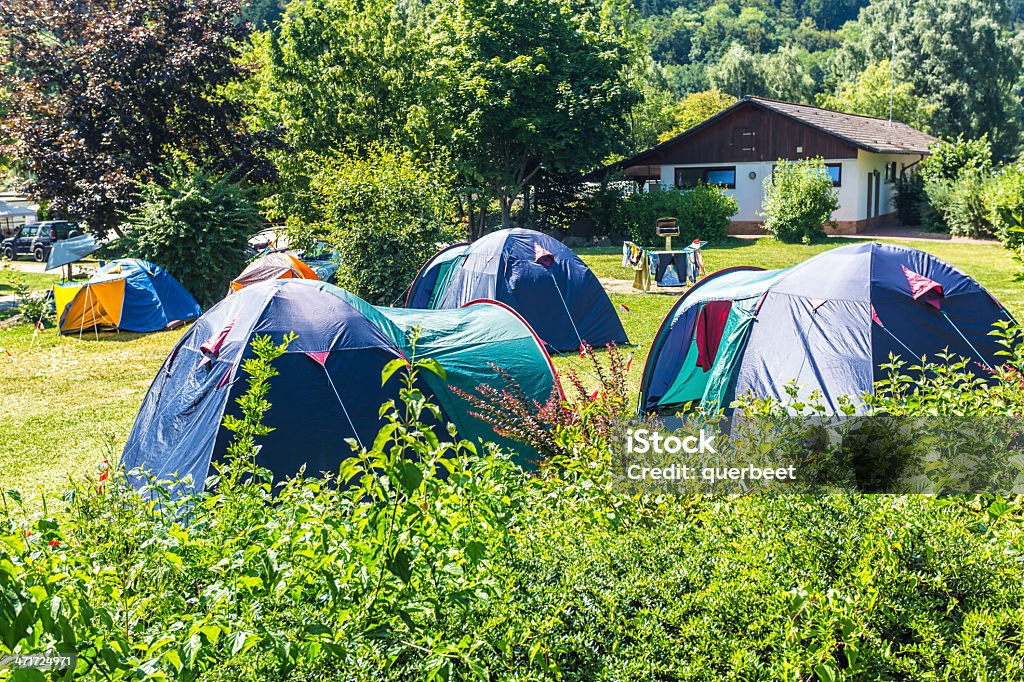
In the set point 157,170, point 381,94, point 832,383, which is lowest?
point 832,383

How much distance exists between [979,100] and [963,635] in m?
47.2

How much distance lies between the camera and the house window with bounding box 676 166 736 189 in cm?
3172

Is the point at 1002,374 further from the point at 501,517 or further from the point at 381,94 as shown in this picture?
the point at 381,94

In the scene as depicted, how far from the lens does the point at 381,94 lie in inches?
968

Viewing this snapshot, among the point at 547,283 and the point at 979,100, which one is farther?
the point at 979,100

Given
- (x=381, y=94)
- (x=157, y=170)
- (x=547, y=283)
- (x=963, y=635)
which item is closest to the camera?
(x=963, y=635)

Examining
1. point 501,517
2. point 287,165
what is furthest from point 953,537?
point 287,165

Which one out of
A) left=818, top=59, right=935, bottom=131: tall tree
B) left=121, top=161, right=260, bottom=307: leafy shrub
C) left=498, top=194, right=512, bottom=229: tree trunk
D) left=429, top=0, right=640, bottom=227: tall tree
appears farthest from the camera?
left=818, top=59, right=935, bottom=131: tall tree

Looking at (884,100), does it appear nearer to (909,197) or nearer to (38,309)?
(909,197)

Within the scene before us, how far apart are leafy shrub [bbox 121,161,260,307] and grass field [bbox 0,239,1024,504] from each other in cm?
197

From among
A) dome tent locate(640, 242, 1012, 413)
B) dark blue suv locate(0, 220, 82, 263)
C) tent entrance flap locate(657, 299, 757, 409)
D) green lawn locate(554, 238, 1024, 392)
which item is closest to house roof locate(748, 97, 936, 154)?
green lawn locate(554, 238, 1024, 392)

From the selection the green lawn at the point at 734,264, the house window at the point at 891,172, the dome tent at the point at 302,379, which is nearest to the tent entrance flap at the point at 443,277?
the green lawn at the point at 734,264

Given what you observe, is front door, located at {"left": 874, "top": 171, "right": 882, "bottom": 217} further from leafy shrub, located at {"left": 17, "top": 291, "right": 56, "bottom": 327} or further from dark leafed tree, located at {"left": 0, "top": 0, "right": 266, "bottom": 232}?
leafy shrub, located at {"left": 17, "top": 291, "right": 56, "bottom": 327}

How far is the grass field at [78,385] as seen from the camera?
8.37 meters
